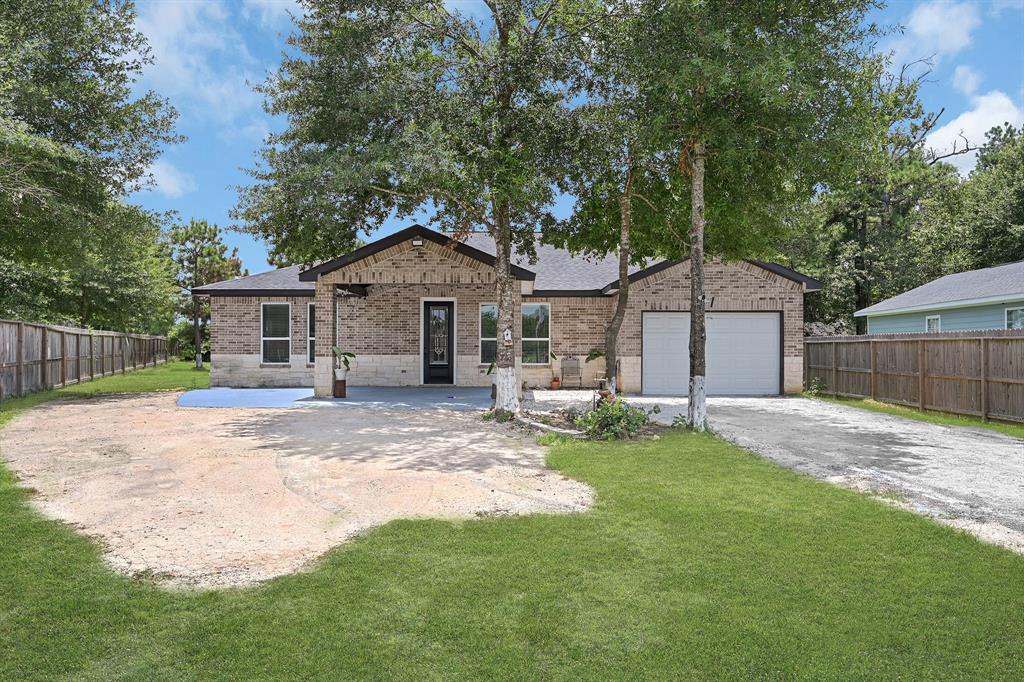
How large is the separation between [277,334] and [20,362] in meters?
6.03

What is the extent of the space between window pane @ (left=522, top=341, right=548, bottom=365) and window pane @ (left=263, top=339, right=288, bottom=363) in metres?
6.84

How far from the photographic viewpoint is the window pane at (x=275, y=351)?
19.2 metres

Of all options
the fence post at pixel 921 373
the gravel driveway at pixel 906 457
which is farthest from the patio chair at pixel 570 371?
the fence post at pixel 921 373

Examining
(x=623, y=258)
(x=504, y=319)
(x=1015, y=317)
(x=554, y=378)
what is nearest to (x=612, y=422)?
(x=504, y=319)

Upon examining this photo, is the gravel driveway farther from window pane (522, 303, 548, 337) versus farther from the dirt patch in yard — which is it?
window pane (522, 303, 548, 337)

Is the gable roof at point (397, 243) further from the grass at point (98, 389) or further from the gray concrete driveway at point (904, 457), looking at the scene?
the grass at point (98, 389)

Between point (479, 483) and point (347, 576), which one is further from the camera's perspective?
point (479, 483)

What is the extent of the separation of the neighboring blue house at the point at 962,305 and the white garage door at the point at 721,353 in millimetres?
5341

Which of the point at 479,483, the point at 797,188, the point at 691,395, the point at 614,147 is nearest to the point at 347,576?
the point at 479,483

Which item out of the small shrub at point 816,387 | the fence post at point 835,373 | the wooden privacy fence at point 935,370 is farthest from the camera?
the small shrub at point 816,387

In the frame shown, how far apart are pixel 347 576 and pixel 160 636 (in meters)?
1.11

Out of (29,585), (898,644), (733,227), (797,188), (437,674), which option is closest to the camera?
(437,674)

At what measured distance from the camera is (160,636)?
11.4ft

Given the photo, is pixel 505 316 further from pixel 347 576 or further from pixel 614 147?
pixel 347 576
